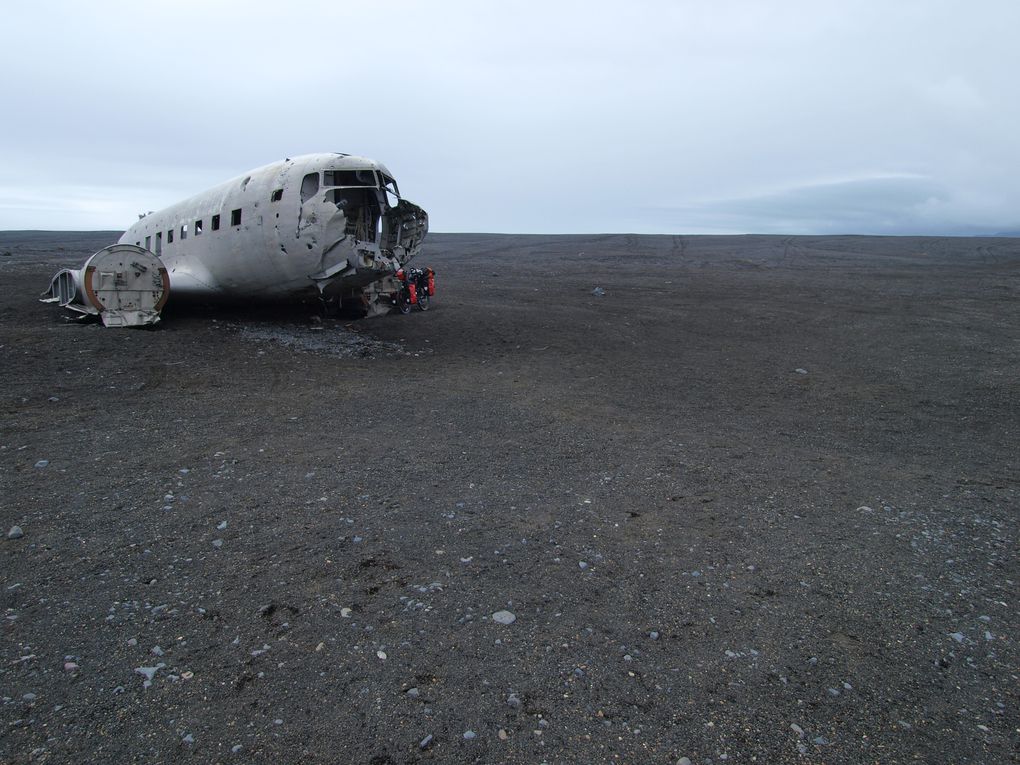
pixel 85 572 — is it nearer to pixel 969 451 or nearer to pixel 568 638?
pixel 568 638

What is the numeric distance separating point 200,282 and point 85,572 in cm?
1326

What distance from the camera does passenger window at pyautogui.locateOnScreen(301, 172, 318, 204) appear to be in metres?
14.3

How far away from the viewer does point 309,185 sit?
14.3 m

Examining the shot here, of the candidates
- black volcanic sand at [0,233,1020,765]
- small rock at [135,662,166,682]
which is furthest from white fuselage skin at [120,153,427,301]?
small rock at [135,662,166,682]

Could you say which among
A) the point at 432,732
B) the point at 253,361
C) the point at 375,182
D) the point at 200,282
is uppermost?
the point at 375,182

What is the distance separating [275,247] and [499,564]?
12001mm

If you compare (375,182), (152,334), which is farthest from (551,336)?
(152,334)

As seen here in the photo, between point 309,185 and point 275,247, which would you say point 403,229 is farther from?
point 275,247

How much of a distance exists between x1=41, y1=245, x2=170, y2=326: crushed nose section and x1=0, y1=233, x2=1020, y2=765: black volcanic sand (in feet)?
8.14

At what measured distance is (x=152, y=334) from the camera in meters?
13.7

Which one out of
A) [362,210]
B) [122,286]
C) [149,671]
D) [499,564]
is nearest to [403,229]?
[362,210]

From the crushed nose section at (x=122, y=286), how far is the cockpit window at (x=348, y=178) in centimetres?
454

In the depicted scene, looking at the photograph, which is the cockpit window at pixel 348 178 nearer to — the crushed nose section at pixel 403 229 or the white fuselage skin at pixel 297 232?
the white fuselage skin at pixel 297 232

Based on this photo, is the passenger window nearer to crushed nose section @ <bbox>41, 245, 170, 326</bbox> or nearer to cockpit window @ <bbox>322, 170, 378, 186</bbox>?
cockpit window @ <bbox>322, 170, 378, 186</bbox>
